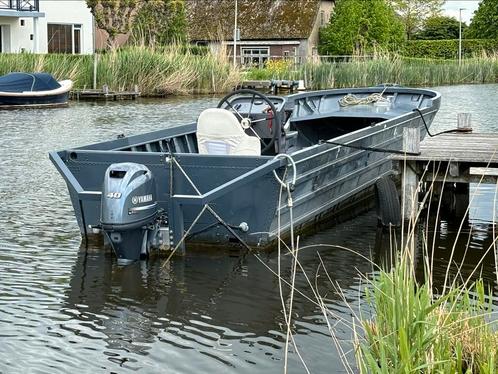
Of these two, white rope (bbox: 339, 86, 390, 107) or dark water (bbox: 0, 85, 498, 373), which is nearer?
dark water (bbox: 0, 85, 498, 373)

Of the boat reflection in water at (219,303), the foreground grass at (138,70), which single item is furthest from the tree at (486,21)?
the boat reflection in water at (219,303)

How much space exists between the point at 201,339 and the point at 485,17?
228 feet

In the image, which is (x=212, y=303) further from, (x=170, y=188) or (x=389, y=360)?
(x=389, y=360)

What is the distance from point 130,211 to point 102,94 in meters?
28.0

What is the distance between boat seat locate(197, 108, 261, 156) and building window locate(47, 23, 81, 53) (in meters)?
39.6

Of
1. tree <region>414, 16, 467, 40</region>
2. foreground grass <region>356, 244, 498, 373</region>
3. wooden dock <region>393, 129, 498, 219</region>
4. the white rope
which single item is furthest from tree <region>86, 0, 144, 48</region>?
foreground grass <region>356, 244, 498, 373</region>

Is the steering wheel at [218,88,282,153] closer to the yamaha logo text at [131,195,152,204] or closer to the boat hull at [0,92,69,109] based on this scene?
the yamaha logo text at [131,195,152,204]

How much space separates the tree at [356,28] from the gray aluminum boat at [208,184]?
50019 millimetres

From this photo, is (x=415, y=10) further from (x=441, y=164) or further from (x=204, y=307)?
(x=204, y=307)

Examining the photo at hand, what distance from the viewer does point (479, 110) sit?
29484 mm

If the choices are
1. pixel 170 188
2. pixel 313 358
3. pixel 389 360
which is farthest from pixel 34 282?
pixel 389 360

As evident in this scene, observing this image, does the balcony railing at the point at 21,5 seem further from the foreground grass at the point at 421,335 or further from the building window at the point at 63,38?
the foreground grass at the point at 421,335

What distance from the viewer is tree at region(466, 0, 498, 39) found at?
238 ft

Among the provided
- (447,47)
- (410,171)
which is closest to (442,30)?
(447,47)
